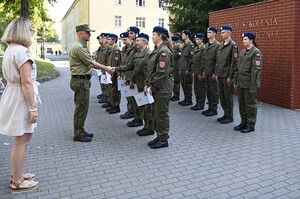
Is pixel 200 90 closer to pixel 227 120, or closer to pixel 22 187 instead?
pixel 227 120

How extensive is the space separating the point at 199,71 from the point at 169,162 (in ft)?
14.8

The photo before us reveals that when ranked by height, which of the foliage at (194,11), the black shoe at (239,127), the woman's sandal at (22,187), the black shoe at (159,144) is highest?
the foliage at (194,11)

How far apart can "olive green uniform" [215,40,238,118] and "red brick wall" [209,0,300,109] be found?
2.24 meters

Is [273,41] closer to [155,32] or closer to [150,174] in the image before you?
[155,32]

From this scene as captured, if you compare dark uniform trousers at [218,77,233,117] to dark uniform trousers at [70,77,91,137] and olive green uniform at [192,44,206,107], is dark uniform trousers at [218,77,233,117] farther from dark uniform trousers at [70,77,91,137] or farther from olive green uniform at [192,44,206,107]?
dark uniform trousers at [70,77,91,137]

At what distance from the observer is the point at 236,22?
36.6ft

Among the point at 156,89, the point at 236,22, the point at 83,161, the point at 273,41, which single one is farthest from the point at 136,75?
the point at 236,22

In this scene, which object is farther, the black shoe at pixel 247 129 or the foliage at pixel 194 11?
the foliage at pixel 194 11

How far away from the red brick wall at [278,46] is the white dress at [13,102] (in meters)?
7.09

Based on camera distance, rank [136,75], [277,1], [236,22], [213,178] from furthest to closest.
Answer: [236,22] < [277,1] < [136,75] < [213,178]

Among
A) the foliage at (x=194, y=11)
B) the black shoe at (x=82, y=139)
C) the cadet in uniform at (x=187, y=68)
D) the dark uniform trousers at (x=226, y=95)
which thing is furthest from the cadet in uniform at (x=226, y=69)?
the foliage at (x=194, y=11)

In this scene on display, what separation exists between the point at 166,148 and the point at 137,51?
248cm

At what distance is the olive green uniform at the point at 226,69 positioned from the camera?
24.5ft

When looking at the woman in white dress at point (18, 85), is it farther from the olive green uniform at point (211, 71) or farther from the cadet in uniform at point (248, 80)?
the olive green uniform at point (211, 71)
